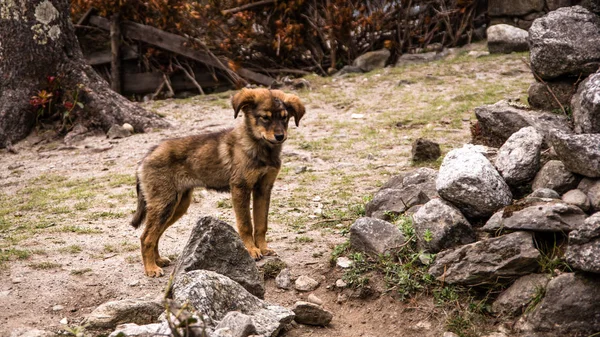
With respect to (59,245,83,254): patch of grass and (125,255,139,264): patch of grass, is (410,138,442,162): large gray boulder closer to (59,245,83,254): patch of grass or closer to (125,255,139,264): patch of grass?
(125,255,139,264): patch of grass

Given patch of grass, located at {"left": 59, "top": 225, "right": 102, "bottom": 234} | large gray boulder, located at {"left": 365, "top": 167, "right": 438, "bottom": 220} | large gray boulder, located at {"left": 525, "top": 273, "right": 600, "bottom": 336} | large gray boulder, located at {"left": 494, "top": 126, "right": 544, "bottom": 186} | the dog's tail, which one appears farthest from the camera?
patch of grass, located at {"left": 59, "top": 225, "right": 102, "bottom": 234}

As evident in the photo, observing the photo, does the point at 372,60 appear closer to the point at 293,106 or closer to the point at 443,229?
the point at 293,106

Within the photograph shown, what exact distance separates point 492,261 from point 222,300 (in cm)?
203

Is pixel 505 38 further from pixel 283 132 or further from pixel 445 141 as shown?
pixel 283 132

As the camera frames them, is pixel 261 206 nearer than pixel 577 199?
No

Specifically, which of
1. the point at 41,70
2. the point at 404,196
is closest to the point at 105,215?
the point at 404,196

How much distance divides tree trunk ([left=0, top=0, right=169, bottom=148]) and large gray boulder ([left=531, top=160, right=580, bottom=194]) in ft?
25.0

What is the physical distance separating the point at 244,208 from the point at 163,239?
4.21 feet

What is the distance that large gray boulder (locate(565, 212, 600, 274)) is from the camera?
477cm

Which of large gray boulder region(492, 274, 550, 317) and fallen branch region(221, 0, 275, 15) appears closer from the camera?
large gray boulder region(492, 274, 550, 317)

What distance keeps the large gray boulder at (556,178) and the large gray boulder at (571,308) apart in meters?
1.06

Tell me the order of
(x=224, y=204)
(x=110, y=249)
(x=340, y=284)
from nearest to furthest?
(x=340, y=284)
(x=110, y=249)
(x=224, y=204)

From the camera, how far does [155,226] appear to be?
267 inches

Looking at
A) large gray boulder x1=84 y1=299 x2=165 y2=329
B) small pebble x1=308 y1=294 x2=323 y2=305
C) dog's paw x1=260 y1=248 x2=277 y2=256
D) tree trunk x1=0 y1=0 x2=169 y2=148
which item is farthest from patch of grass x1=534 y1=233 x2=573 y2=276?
tree trunk x1=0 y1=0 x2=169 y2=148
